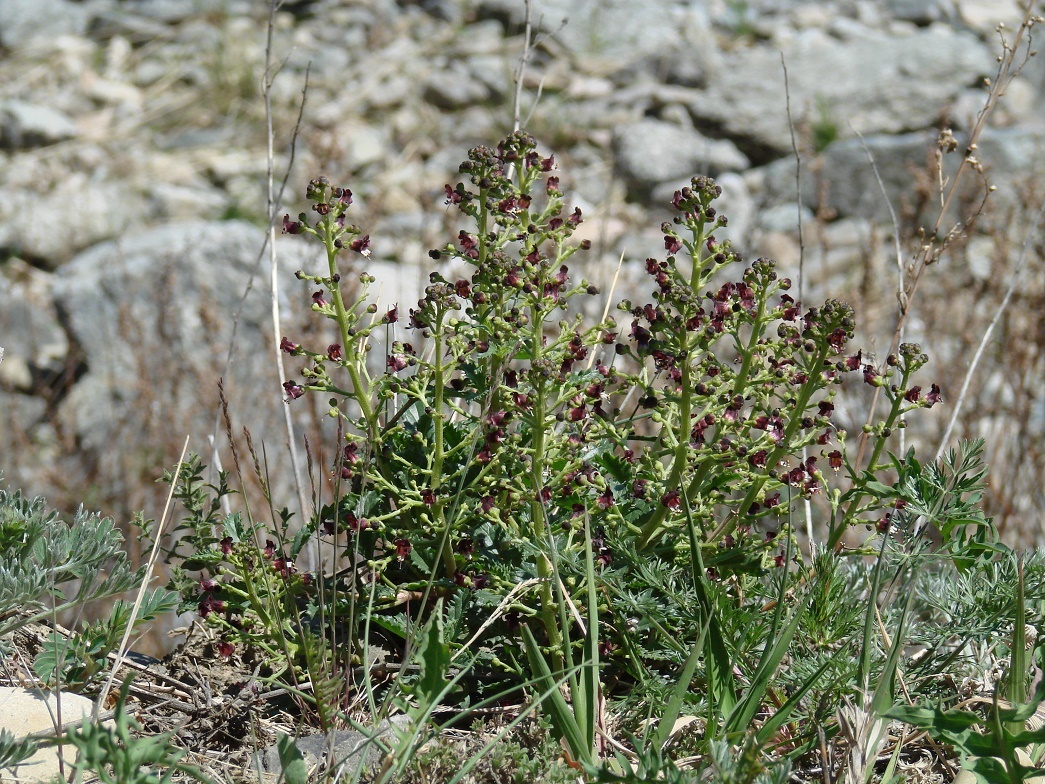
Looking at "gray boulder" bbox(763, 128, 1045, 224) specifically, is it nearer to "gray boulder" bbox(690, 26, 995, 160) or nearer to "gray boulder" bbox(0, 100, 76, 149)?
"gray boulder" bbox(690, 26, 995, 160)

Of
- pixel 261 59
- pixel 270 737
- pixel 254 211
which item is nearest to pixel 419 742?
pixel 270 737

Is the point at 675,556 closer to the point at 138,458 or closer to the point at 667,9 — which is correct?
the point at 138,458

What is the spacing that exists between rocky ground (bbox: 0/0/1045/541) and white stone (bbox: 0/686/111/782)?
3.25m

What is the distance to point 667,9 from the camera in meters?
9.85

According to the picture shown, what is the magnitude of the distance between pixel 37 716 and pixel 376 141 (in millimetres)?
7496

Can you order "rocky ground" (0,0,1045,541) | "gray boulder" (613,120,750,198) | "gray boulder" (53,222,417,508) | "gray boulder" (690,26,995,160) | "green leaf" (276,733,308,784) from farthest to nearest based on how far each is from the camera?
"gray boulder" (690,26,995,160) < "gray boulder" (613,120,750,198) < "rocky ground" (0,0,1045,541) < "gray boulder" (53,222,417,508) < "green leaf" (276,733,308,784)

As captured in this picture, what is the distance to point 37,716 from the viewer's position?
6.11 feet

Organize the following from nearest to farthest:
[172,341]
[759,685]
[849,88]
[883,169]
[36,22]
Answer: [759,685]
[172,341]
[883,169]
[849,88]
[36,22]

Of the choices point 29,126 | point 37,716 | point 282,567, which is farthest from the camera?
point 29,126

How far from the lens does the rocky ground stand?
617 centimetres

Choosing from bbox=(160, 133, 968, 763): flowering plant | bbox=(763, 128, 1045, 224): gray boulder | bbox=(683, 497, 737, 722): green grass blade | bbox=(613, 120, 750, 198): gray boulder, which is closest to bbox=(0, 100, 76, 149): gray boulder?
bbox=(613, 120, 750, 198): gray boulder

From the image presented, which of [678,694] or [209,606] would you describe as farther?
[209,606]

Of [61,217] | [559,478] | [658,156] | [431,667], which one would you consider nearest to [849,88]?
[658,156]

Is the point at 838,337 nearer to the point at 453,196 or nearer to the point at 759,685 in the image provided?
the point at 759,685
